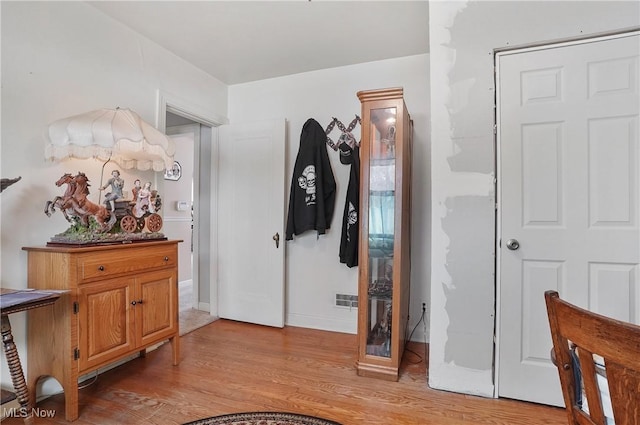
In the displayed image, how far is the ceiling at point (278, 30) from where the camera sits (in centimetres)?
214

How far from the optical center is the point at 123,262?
1.91 meters

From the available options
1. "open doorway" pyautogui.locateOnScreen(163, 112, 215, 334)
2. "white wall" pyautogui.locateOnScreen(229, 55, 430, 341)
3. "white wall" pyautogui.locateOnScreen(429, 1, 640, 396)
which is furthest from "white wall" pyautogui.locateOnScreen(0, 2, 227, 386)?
"white wall" pyautogui.locateOnScreen(429, 1, 640, 396)

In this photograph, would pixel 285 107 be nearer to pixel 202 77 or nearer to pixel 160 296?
pixel 202 77

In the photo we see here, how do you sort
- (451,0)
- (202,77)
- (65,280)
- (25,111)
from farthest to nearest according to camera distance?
(202,77)
(451,0)
(25,111)
(65,280)

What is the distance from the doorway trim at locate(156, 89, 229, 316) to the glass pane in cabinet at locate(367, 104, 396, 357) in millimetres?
1785

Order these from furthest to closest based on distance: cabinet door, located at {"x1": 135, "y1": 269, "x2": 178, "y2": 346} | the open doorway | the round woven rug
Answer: the open doorway, cabinet door, located at {"x1": 135, "y1": 269, "x2": 178, "y2": 346}, the round woven rug

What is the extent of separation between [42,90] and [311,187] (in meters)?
1.99

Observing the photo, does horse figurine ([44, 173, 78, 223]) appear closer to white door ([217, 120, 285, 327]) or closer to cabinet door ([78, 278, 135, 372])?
cabinet door ([78, 278, 135, 372])

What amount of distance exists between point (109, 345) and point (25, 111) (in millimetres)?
1451

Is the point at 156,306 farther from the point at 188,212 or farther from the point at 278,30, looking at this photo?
the point at 188,212

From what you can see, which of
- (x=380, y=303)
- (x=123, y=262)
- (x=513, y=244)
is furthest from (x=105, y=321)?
(x=513, y=244)

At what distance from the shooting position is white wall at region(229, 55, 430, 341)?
279 centimetres

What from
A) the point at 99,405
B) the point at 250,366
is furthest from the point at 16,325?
the point at 250,366

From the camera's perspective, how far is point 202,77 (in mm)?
3084
